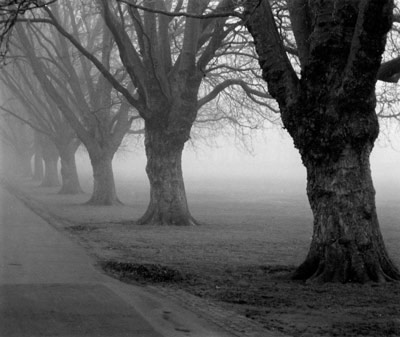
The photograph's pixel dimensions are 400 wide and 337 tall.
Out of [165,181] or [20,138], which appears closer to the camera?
[165,181]

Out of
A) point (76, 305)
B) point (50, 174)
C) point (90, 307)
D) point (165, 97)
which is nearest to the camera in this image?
point (90, 307)

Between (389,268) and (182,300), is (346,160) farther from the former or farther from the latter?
(182,300)

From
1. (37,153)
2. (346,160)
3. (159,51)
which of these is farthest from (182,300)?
(37,153)

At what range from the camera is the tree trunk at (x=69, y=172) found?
42.4 m

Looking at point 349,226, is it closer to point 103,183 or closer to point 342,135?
point 342,135

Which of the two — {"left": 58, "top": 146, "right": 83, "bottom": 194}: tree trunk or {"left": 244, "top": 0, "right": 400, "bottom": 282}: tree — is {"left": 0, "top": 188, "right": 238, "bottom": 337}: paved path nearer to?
{"left": 244, "top": 0, "right": 400, "bottom": 282}: tree

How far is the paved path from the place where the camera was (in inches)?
273

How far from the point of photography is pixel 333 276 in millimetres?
10406

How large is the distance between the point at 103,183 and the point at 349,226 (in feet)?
76.6

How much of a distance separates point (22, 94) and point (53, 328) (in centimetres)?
3603

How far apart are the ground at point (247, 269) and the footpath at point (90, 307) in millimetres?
378

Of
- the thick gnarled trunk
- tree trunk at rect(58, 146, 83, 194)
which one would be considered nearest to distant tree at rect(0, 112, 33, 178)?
tree trunk at rect(58, 146, 83, 194)

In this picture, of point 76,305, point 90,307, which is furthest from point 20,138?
point 90,307

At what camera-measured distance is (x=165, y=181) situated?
22.1 metres
